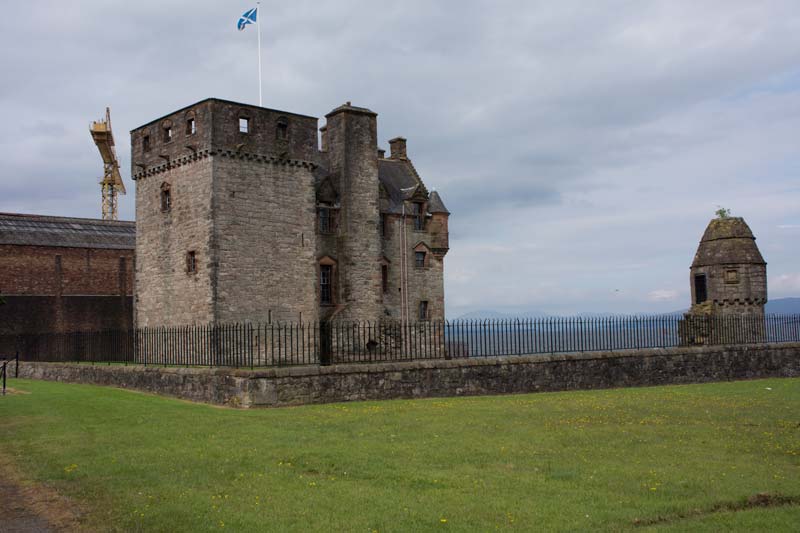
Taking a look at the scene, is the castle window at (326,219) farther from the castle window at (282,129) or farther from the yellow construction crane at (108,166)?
the yellow construction crane at (108,166)

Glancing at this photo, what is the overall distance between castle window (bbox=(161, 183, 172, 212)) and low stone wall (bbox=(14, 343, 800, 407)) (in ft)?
26.5

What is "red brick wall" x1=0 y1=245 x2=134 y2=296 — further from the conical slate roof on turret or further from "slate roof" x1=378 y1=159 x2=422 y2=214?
the conical slate roof on turret

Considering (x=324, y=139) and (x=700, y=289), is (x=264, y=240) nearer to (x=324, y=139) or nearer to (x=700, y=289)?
(x=324, y=139)

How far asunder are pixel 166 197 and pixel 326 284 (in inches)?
339

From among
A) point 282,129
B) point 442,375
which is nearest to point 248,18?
point 282,129

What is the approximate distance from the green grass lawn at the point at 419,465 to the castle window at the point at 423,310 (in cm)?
2195

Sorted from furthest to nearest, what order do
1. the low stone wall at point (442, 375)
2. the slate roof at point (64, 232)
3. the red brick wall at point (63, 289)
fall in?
1. the slate roof at point (64, 232)
2. the red brick wall at point (63, 289)
3. the low stone wall at point (442, 375)

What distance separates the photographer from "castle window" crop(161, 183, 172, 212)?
3303 centimetres

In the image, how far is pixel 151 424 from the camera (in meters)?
16.3

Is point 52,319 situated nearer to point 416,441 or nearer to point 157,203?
point 157,203

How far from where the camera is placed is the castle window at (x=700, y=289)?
3900cm

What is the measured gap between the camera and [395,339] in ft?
97.0

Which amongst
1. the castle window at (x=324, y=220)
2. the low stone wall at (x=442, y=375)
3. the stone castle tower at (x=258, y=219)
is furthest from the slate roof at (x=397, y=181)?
the low stone wall at (x=442, y=375)

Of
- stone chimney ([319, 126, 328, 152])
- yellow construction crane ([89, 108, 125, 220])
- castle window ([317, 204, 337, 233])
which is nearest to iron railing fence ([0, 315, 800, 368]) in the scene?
castle window ([317, 204, 337, 233])
